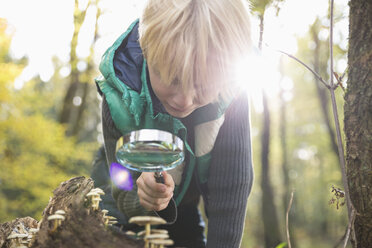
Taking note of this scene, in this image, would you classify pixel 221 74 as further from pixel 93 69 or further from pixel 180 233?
pixel 93 69

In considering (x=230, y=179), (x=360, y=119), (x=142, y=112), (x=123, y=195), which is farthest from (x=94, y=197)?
(x=360, y=119)

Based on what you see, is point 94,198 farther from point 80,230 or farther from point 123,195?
point 123,195

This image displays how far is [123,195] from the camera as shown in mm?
1643

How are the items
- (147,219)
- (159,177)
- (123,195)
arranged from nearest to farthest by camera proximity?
1. (147,219)
2. (159,177)
3. (123,195)

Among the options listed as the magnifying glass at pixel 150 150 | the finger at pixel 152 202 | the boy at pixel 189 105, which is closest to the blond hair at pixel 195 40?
the boy at pixel 189 105

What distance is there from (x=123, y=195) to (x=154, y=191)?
390 millimetres

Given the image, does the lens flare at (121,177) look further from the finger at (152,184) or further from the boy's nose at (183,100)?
the boy's nose at (183,100)

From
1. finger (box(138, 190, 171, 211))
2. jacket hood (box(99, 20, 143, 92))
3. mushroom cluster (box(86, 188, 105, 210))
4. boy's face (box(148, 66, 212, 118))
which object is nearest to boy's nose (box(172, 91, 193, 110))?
boy's face (box(148, 66, 212, 118))

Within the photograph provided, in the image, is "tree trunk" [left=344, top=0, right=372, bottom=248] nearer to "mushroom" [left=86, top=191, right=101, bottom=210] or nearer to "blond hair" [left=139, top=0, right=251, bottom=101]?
"blond hair" [left=139, top=0, right=251, bottom=101]

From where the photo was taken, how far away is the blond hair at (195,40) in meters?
1.34

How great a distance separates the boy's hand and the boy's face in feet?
1.08

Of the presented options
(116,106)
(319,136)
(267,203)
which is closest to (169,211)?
(116,106)

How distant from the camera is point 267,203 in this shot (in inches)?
344

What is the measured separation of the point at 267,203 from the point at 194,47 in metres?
8.12
